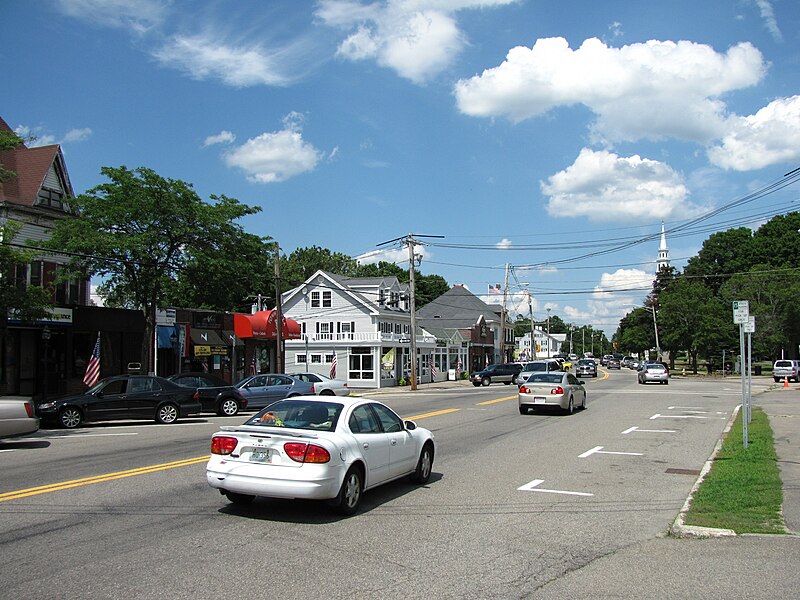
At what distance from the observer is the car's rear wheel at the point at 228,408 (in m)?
24.1

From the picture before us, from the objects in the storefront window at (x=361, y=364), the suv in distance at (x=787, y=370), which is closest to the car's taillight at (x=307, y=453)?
the storefront window at (x=361, y=364)

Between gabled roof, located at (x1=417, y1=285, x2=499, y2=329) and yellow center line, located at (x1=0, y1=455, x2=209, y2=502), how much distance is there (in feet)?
228

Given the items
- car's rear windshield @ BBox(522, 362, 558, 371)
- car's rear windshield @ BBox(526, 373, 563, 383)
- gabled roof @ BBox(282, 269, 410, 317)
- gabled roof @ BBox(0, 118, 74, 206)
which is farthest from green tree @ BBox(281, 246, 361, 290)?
car's rear windshield @ BBox(526, 373, 563, 383)

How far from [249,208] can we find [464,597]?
2636cm

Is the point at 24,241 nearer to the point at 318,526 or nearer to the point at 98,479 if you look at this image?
the point at 98,479

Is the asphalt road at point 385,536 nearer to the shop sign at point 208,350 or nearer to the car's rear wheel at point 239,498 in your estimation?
the car's rear wheel at point 239,498

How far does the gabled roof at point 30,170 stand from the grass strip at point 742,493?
89.4 feet

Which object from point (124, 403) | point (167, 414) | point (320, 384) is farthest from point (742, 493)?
point (320, 384)

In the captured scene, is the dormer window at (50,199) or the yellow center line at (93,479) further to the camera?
the dormer window at (50,199)

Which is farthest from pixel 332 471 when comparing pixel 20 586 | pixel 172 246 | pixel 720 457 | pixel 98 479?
pixel 172 246

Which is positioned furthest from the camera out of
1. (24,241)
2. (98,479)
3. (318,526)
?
(24,241)

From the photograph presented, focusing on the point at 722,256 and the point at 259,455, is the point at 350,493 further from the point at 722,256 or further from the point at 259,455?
the point at 722,256

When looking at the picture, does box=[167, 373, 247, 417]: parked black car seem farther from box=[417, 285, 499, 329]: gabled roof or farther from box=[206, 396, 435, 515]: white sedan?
box=[417, 285, 499, 329]: gabled roof

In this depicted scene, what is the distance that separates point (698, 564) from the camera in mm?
6410
